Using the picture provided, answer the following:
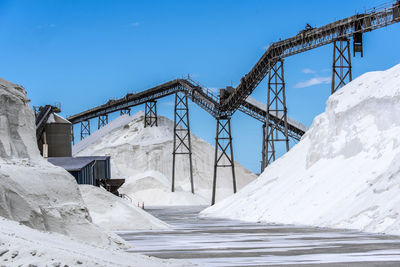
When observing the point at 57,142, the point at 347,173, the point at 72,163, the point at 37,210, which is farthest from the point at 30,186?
the point at 57,142

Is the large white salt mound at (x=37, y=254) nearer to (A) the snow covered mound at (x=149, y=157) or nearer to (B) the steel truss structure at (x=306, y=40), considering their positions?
(B) the steel truss structure at (x=306, y=40)

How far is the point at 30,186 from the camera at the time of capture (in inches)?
545

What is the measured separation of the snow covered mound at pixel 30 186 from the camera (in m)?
12.8

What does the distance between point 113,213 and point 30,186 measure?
31.3ft

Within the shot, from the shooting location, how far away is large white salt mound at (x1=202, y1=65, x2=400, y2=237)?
20109 millimetres

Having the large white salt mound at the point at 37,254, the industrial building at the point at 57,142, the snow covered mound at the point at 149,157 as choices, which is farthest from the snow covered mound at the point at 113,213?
the snow covered mound at the point at 149,157

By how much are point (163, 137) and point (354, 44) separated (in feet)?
126

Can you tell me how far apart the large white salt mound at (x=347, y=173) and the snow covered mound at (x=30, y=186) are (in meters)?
8.35

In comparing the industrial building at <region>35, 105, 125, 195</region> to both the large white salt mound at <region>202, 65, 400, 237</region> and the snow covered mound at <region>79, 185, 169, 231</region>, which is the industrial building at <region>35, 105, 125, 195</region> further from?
the snow covered mound at <region>79, 185, 169, 231</region>

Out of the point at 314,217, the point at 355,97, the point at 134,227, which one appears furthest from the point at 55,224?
the point at 355,97

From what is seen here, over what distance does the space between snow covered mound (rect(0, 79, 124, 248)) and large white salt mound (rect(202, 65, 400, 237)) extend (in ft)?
27.4

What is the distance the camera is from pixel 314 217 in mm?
22703

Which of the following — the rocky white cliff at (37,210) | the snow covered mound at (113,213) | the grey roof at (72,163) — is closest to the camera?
the rocky white cliff at (37,210)

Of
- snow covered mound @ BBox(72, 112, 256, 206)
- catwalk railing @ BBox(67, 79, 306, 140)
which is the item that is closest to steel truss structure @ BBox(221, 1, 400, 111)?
catwalk railing @ BBox(67, 79, 306, 140)
